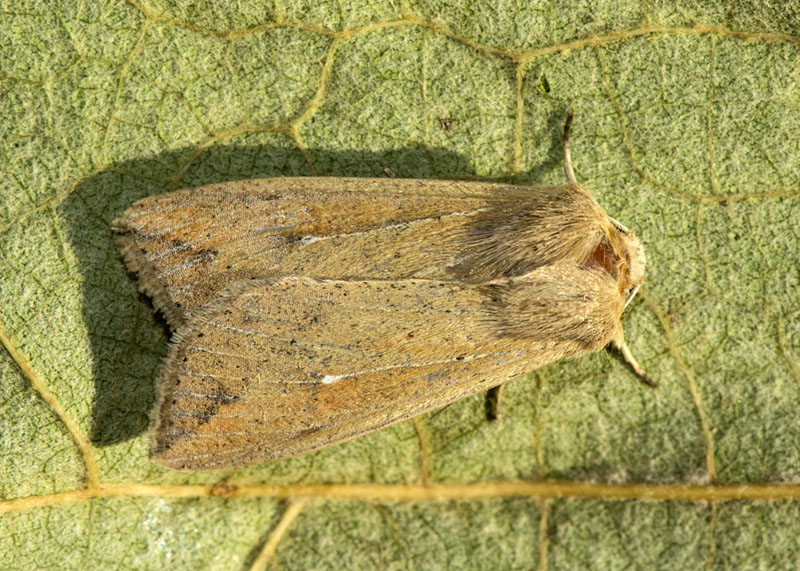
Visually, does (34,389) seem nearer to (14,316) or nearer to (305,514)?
(14,316)

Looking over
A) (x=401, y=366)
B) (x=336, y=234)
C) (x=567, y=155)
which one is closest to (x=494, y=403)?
(x=401, y=366)

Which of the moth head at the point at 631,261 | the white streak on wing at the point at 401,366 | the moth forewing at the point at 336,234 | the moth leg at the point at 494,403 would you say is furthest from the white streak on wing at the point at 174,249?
the moth head at the point at 631,261

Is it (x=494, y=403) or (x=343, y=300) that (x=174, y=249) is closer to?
(x=343, y=300)

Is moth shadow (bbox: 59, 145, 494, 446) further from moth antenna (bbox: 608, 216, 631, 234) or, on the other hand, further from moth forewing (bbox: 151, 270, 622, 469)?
moth antenna (bbox: 608, 216, 631, 234)

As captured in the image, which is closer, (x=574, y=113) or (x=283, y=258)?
(x=283, y=258)

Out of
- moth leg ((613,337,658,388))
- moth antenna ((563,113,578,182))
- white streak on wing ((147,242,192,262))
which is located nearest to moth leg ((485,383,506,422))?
moth leg ((613,337,658,388))

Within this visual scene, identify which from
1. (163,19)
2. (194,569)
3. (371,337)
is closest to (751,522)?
(371,337)

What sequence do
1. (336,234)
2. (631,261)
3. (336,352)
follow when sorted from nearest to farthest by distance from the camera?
1. (336,352)
2. (336,234)
3. (631,261)
